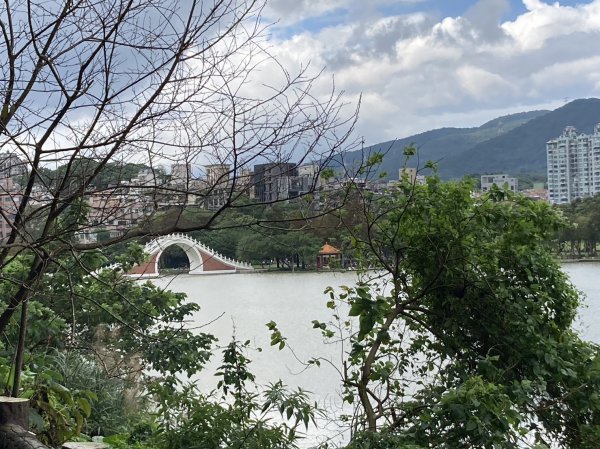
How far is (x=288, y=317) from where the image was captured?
41.0 ft

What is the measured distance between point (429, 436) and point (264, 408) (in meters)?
0.63

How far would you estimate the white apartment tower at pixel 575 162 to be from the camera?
142 feet

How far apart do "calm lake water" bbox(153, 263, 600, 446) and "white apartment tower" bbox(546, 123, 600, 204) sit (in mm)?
25120

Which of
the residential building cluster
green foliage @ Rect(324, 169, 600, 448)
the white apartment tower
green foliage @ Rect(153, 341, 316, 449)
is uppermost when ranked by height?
the white apartment tower

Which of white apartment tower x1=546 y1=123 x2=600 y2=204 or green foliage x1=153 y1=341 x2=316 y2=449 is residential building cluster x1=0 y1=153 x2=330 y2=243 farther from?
white apartment tower x1=546 y1=123 x2=600 y2=204

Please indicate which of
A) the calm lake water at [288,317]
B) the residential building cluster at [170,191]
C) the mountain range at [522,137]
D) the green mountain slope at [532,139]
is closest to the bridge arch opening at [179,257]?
the calm lake water at [288,317]

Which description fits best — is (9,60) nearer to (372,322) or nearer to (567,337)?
(372,322)

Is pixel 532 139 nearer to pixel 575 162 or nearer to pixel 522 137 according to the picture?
pixel 522 137

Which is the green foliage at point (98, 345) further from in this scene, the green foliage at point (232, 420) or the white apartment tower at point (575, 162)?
the white apartment tower at point (575, 162)

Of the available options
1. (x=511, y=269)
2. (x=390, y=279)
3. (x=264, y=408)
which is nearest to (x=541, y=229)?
A: (x=511, y=269)

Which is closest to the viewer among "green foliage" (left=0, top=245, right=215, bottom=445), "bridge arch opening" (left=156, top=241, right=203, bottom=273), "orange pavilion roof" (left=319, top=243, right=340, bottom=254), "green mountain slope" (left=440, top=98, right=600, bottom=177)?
"green foliage" (left=0, top=245, right=215, bottom=445)

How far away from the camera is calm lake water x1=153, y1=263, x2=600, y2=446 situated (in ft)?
22.7

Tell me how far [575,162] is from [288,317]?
41.5 metres

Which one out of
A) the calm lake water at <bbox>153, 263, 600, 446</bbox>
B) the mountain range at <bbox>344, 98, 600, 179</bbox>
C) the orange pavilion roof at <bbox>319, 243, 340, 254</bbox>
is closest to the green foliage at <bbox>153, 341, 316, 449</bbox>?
the calm lake water at <bbox>153, 263, 600, 446</bbox>
